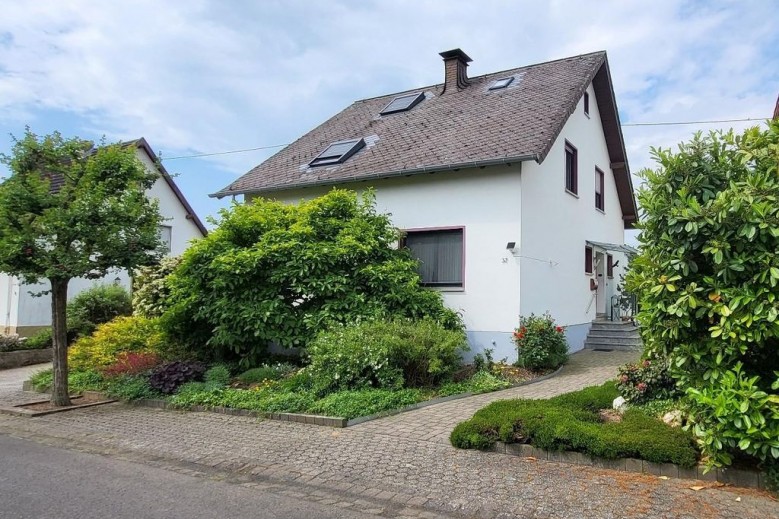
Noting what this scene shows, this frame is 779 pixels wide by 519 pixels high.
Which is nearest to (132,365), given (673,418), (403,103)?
(673,418)

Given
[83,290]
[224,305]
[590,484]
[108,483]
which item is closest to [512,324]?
[224,305]

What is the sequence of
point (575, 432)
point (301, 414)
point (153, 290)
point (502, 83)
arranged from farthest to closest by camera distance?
1. point (502, 83)
2. point (153, 290)
3. point (301, 414)
4. point (575, 432)

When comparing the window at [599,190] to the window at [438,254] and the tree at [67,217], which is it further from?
the tree at [67,217]

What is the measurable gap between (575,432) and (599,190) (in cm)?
1339

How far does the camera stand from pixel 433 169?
12.2 metres

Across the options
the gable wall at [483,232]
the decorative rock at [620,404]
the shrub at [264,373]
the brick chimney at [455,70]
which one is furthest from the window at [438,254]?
the brick chimney at [455,70]

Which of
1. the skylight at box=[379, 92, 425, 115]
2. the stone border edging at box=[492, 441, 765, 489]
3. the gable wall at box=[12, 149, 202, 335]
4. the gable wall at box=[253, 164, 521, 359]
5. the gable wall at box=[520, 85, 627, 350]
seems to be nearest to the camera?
the stone border edging at box=[492, 441, 765, 489]

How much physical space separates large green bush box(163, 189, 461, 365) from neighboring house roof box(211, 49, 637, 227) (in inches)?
87.1

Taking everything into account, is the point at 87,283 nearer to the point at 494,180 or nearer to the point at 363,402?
the point at 494,180

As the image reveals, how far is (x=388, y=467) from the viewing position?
5.69 metres

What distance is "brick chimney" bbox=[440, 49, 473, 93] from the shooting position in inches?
680

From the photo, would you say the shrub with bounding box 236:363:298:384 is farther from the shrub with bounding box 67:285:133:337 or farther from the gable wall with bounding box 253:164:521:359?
the shrub with bounding box 67:285:133:337

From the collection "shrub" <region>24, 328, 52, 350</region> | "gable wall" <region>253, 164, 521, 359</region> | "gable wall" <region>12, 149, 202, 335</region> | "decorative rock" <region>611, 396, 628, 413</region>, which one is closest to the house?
"gable wall" <region>253, 164, 521, 359</region>

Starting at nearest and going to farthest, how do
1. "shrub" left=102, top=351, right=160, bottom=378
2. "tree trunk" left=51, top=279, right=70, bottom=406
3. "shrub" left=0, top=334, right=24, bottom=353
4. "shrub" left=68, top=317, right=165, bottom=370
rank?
"tree trunk" left=51, top=279, right=70, bottom=406, "shrub" left=102, top=351, right=160, bottom=378, "shrub" left=68, top=317, right=165, bottom=370, "shrub" left=0, top=334, right=24, bottom=353
